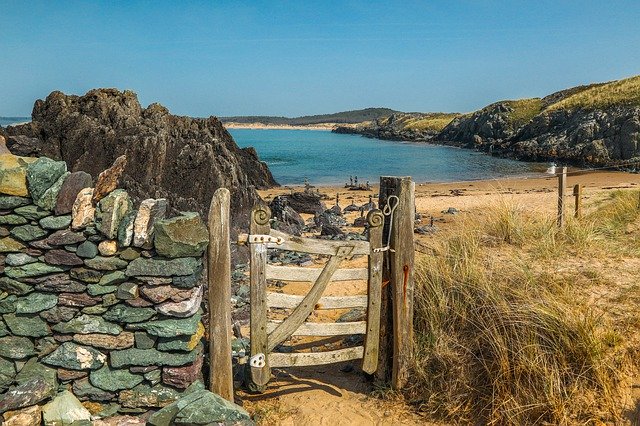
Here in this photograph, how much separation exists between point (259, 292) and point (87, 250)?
1657 millimetres

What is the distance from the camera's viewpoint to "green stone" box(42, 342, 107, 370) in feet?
15.2

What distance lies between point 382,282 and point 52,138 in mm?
13852

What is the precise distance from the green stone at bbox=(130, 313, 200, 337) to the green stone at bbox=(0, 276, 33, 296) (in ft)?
3.55

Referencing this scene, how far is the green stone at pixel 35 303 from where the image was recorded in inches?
181

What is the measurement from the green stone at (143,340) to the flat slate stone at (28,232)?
1299 millimetres

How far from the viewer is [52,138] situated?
1521 centimetres

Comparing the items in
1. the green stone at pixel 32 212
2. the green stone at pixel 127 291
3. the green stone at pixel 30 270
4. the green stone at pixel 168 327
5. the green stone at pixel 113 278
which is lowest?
the green stone at pixel 168 327

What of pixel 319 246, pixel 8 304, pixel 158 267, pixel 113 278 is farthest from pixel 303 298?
pixel 8 304

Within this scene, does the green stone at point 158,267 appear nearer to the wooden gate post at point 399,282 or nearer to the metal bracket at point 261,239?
the metal bracket at point 261,239

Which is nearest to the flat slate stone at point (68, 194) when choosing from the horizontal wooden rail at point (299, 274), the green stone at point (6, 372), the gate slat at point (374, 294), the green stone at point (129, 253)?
the green stone at point (129, 253)

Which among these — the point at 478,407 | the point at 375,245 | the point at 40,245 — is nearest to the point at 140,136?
the point at 40,245

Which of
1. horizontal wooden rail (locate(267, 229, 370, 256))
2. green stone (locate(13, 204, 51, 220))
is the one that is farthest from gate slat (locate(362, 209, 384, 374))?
green stone (locate(13, 204, 51, 220))

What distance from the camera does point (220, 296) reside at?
4.69 metres

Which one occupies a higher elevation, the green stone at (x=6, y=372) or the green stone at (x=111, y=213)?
the green stone at (x=111, y=213)
